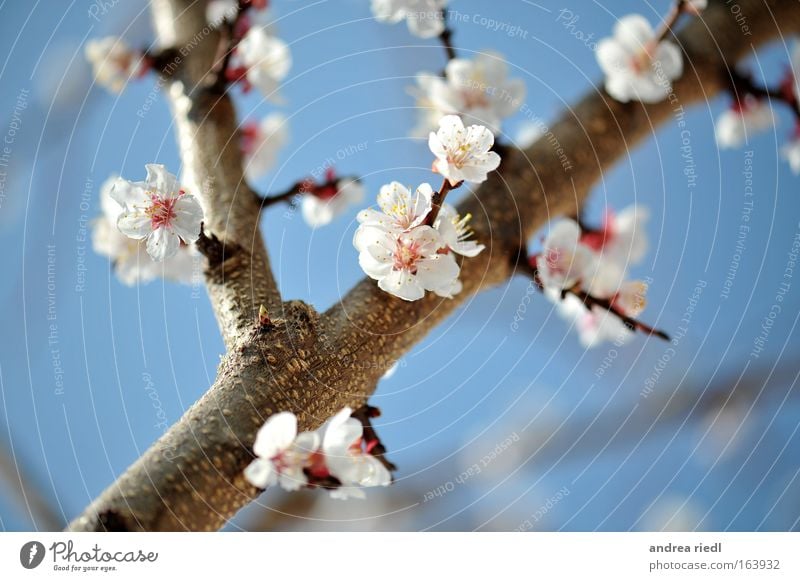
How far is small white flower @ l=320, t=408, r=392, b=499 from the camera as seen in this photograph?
23.3 inches

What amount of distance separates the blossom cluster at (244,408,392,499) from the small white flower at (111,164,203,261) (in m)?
0.20

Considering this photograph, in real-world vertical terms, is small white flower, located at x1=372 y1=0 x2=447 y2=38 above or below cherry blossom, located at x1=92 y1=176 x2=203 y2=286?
above

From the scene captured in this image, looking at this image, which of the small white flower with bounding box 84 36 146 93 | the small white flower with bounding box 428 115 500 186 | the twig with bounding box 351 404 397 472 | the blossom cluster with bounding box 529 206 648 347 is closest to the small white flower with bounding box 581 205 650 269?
the blossom cluster with bounding box 529 206 648 347

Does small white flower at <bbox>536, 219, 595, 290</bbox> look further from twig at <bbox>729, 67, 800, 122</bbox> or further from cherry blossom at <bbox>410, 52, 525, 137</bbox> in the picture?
twig at <bbox>729, 67, 800, 122</bbox>

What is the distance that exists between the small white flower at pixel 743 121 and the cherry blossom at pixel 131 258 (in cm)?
77

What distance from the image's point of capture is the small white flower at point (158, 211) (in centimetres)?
60

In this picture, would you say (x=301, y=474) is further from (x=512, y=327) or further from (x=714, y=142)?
(x=714, y=142)

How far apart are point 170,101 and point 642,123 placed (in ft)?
2.03

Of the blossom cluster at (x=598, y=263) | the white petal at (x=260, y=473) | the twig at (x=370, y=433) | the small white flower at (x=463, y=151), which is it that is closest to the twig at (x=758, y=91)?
the blossom cluster at (x=598, y=263)

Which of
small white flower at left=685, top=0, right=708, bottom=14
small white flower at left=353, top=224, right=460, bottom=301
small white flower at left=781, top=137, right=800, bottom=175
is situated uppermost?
small white flower at left=685, top=0, right=708, bottom=14

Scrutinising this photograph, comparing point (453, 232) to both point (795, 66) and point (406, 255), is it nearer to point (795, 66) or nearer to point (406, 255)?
point (406, 255)

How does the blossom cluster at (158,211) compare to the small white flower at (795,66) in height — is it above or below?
Answer: below

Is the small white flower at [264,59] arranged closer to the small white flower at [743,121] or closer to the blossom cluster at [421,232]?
the blossom cluster at [421,232]
